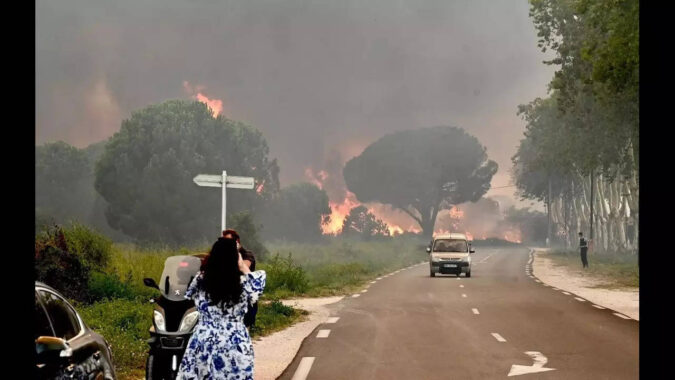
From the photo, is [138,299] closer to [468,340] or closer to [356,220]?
[468,340]

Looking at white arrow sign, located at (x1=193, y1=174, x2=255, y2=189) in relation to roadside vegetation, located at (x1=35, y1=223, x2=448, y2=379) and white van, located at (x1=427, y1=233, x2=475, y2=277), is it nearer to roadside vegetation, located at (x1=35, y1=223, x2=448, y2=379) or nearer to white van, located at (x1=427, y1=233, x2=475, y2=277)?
roadside vegetation, located at (x1=35, y1=223, x2=448, y2=379)

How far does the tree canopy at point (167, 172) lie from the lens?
72.8 meters

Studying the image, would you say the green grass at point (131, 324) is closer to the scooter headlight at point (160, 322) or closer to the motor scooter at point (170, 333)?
the motor scooter at point (170, 333)

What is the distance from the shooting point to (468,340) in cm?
1555

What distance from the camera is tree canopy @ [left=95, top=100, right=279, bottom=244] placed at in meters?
72.8

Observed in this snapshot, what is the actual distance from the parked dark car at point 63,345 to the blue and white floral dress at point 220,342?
0.66m

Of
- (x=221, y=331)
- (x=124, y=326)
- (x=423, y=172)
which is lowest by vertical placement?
(x=124, y=326)

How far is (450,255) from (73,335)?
1314 inches

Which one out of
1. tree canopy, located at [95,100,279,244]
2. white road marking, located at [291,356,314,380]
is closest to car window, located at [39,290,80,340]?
white road marking, located at [291,356,314,380]

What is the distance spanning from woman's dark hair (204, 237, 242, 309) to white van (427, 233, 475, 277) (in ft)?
105

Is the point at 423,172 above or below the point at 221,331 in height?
above

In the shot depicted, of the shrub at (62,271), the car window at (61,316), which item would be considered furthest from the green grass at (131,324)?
the car window at (61,316)

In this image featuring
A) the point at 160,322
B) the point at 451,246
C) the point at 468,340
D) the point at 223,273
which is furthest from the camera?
the point at 451,246

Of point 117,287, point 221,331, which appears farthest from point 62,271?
point 221,331
